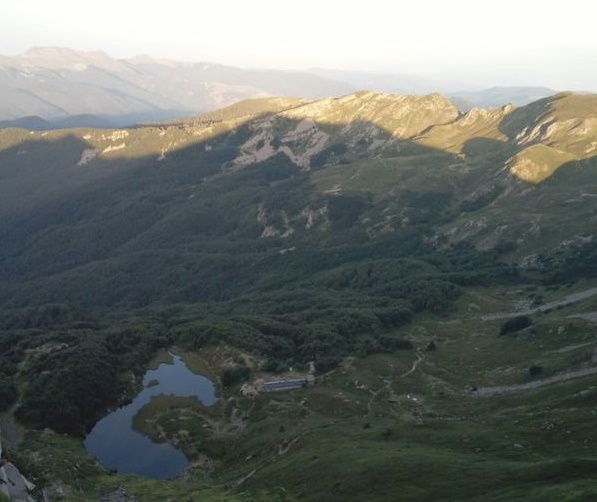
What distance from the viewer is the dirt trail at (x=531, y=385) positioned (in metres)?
140

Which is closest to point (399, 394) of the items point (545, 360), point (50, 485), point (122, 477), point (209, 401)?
point (545, 360)

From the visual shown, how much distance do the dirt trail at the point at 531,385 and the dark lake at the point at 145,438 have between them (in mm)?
71993

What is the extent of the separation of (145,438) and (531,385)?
94970 mm

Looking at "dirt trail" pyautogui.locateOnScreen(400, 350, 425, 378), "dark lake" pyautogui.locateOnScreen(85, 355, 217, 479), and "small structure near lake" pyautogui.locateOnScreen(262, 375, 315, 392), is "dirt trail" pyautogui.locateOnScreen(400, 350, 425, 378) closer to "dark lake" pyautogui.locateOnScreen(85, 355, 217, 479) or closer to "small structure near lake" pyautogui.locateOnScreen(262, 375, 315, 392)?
"small structure near lake" pyautogui.locateOnScreen(262, 375, 315, 392)

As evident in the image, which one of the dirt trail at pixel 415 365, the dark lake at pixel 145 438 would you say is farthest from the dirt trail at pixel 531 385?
the dark lake at pixel 145 438

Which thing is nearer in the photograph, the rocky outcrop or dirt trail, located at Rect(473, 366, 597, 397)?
the rocky outcrop

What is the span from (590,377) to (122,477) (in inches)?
3747

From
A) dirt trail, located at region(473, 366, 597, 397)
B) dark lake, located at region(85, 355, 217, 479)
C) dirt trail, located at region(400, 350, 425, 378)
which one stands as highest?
dirt trail, located at region(473, 366, 597, 397)

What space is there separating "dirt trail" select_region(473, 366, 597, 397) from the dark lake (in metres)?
72.0

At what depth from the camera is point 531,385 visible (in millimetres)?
148125

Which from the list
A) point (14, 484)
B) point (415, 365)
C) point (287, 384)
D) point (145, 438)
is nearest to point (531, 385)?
point (415, 365)

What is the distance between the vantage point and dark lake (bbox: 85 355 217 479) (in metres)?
141

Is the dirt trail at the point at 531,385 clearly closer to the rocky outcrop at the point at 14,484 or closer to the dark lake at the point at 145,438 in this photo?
the dark lake at the point at 145,438

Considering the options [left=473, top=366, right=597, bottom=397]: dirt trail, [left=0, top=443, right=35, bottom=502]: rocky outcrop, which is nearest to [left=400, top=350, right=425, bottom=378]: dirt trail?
[left=473, top=366, right=597, bottom=397]: dirt trail
